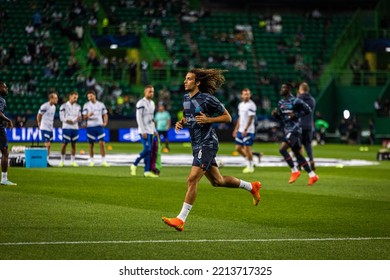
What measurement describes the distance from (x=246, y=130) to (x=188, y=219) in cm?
1409

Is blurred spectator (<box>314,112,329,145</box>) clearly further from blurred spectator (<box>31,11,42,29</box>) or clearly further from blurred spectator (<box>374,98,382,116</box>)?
blurred spectator (<box>31,11,42,29</box>)

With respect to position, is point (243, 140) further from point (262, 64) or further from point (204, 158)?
point (262, 64)

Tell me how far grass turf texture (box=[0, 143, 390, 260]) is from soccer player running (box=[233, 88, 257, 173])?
3050mm

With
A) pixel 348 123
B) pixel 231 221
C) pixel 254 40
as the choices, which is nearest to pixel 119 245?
pixel 231 221

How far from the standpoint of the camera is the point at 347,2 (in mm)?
67375

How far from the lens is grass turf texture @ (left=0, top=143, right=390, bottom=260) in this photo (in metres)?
12.5

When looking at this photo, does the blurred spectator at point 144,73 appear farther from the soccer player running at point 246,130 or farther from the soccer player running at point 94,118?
the soccer player running at point 246,130

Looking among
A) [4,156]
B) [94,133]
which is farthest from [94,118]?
[4,156]

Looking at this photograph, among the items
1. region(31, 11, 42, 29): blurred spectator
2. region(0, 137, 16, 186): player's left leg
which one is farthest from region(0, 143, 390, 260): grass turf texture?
region(31, 11, 42, 29): blurred spectator

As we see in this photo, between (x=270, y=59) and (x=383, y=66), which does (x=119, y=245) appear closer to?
(x=270, y=59)

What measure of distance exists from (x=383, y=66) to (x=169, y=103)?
16.6 metres

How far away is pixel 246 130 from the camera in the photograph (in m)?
30.2

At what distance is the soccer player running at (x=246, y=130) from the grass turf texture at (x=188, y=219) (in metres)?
3.05

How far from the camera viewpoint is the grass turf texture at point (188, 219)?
12.5 meters
